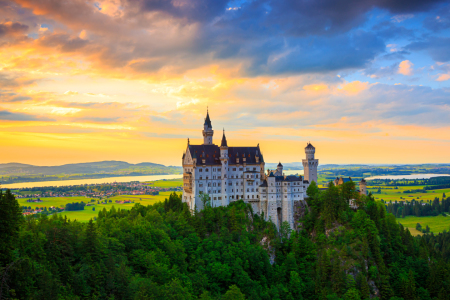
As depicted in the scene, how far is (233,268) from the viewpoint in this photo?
81.2 m

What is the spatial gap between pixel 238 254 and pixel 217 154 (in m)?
28.4

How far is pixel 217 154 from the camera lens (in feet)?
331

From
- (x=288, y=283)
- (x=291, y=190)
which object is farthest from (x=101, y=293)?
(x=291, y=190)

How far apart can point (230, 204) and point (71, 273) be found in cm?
5157

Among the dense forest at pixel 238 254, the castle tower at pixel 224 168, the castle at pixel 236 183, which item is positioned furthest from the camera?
the castle tower at pixel 224 168

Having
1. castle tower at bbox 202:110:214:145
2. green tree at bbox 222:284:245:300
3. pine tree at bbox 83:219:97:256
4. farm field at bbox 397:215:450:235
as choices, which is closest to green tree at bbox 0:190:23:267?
pine tree at bbox 83:219:97:256

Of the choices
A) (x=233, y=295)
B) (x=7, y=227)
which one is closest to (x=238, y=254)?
(x=233, y=295)

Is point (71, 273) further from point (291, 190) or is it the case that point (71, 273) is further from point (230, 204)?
point (291, 190)

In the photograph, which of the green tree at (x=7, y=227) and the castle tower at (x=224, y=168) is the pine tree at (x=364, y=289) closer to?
the castle tower at (x=224, y=168)

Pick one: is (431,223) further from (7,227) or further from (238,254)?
(7,227)

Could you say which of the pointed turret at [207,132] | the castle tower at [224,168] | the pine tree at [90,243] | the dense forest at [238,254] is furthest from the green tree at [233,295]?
the pointed turret at [207,132]

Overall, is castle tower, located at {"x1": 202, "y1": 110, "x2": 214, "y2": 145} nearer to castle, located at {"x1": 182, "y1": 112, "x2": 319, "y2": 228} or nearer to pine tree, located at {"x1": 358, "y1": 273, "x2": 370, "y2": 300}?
castle, located at {"x1": 182, "y1": 112, "x2": 319, "y2": 228}

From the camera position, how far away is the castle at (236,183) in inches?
3846

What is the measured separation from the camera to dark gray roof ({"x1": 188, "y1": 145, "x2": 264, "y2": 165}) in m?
99.0
